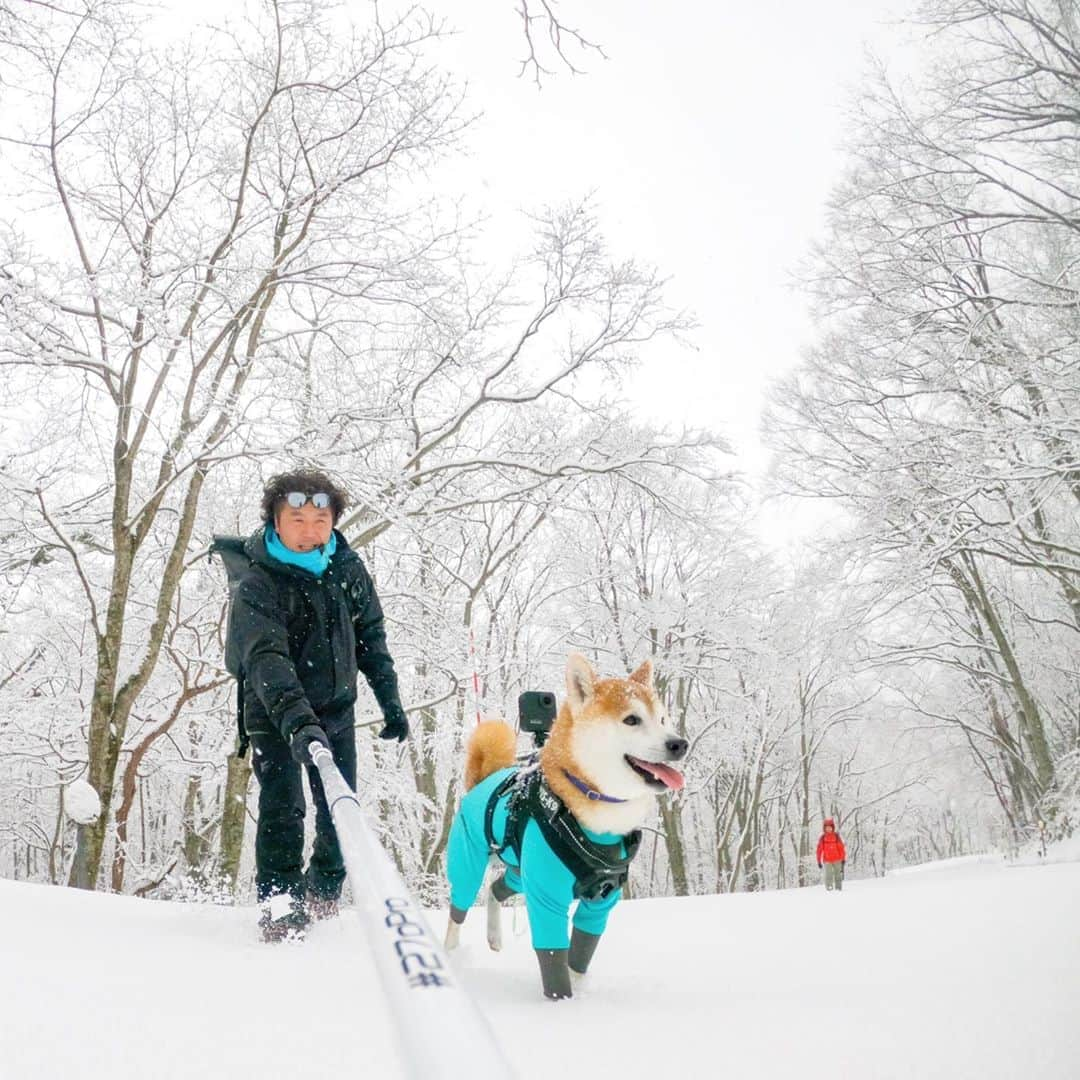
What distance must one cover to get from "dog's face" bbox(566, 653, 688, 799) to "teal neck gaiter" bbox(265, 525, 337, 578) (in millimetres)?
1236

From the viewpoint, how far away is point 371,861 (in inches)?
49.3

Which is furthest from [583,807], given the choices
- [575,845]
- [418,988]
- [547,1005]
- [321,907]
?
[418,988]

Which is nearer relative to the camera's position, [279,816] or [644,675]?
[644,675]

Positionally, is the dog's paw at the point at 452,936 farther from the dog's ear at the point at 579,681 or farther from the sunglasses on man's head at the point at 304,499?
the sunglasses on man's head at the point at 304,499

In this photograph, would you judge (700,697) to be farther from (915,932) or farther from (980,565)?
(915,932)

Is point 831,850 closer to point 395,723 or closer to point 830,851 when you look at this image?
point 830,851

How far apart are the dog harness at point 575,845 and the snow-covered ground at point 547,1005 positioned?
32 cm

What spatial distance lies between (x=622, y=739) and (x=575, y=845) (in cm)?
36

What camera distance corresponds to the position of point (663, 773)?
2377mm

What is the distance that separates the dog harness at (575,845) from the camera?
234cm

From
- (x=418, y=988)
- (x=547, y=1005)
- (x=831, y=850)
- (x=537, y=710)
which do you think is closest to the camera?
(x=418, y=988)

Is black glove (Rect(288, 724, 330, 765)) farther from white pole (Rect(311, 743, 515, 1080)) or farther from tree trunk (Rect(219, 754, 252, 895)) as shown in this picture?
tree trunk (Rect(219, 754, 252, 895))

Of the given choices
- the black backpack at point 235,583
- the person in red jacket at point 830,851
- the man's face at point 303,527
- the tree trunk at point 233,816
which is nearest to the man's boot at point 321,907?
the black backpack at point 235,583

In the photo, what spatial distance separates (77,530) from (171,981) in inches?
319
